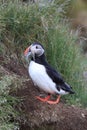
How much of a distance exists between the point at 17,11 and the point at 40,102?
5.48ft

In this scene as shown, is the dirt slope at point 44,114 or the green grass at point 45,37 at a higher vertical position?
the green grass at point 45,37

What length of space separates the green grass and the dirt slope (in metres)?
0.68

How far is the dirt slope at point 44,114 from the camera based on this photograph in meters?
6.02

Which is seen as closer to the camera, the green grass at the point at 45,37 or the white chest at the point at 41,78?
the white chest at the point at 41,78

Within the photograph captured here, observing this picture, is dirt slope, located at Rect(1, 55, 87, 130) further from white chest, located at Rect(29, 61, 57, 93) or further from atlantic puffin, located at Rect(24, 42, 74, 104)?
white chest, located at Rect(29, 61, 57, 93)

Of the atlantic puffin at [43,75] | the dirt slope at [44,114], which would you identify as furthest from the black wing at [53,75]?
the dirt slope at [44,114]

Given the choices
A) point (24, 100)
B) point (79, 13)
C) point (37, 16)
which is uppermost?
point (37, 16)

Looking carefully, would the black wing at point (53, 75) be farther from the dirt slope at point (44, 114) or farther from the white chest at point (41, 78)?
the dirt slope at point (44, 114)

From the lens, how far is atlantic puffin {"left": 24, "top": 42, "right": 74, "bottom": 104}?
19.6 feet

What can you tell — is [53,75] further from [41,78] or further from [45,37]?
[45,37]

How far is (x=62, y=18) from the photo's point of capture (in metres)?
8.27

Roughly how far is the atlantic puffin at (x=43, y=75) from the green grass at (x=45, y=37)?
2.94 ft

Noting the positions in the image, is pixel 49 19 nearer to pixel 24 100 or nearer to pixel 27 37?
pixel 27 37

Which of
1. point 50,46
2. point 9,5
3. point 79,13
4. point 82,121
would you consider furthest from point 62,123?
point 79,13
